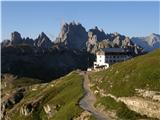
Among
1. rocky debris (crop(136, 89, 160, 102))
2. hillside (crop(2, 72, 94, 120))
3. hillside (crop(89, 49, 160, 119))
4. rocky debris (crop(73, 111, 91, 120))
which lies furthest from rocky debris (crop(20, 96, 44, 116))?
rocky debris (crop(136, 89, 160, 102))

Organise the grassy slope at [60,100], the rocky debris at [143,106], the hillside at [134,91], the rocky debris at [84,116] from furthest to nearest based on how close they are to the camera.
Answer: the grassy slope at [60,100], the rocky debris at [84,116], the hillside at [134,91], the rocky debris at [143,106]

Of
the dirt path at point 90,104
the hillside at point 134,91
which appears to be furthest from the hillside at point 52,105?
the hillside at point 134,91

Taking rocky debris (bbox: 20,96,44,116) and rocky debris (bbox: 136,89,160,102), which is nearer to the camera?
rocky debris (bbox: 136,89,160,102)

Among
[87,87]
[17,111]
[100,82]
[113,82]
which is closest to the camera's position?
[113,82]

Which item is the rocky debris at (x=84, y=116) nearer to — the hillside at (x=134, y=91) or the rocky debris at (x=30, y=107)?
the hillside at (x=134, y=91)

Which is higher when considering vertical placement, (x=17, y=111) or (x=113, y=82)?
(x=113, y=82)

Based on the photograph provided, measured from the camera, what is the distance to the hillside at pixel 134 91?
93500mm

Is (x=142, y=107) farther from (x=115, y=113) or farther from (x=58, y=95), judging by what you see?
(x=58, y=95)

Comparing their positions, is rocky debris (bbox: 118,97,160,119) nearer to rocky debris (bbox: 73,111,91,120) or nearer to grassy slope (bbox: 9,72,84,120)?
rocky debris (bbox: 73,111,91,120)

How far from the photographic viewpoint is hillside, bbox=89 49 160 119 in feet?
307

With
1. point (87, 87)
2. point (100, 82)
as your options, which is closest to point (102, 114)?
point (100, 82)

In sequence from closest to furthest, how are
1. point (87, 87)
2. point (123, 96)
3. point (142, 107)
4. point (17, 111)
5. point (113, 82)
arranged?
point (142, 107) < point (123, 96) < point (113, 82) < point (87, 87) < point (17, 111)

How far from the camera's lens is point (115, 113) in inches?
3792

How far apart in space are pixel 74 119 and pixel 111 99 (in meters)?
10.5
